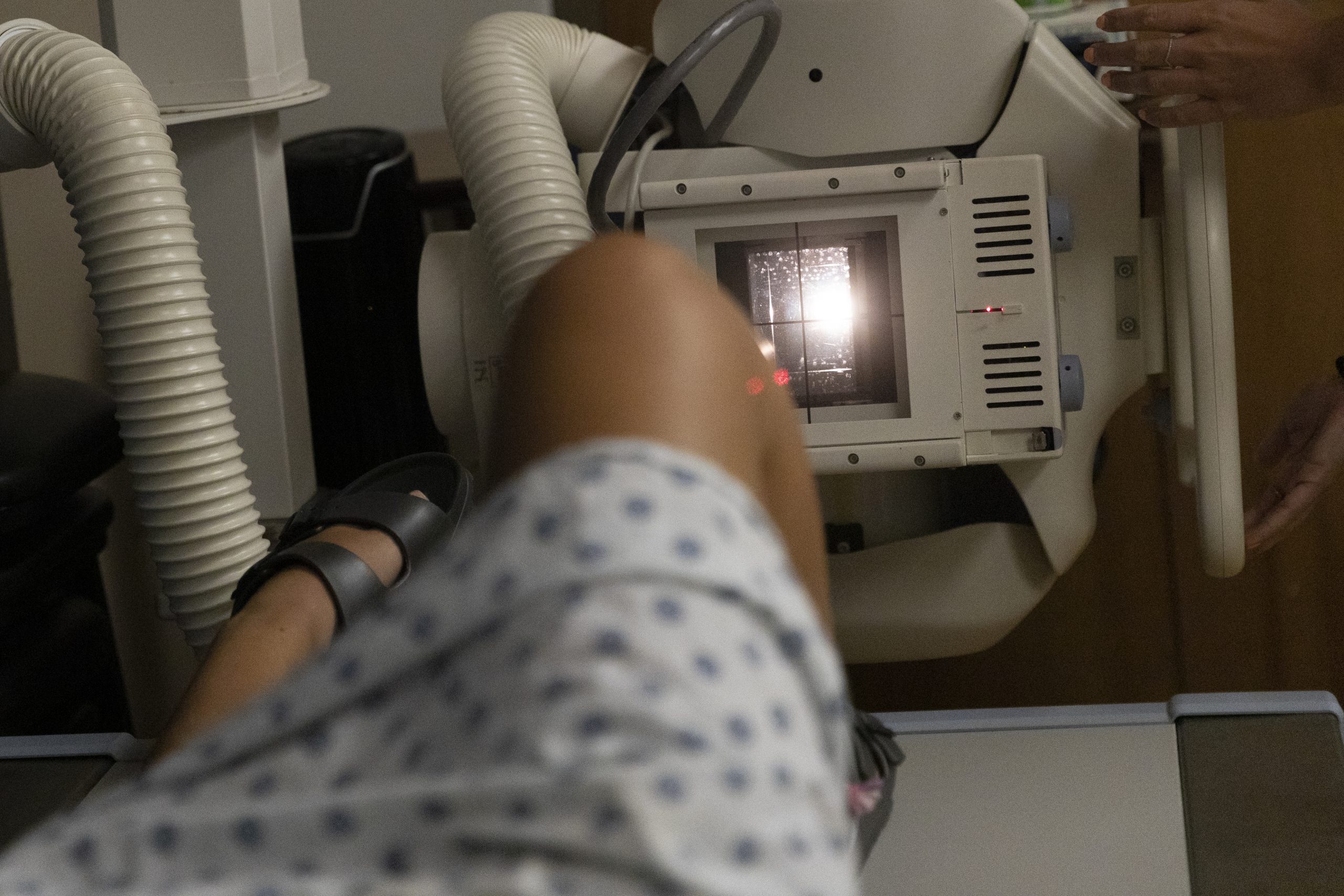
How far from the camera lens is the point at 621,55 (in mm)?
1328

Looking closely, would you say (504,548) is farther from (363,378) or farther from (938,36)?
(363,378)

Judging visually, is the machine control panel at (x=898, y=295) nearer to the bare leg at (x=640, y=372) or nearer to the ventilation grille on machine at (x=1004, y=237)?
the ventilation grille on machine at (x=1004, y=237)

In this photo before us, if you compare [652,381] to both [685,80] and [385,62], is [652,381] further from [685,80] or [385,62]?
[385,62]

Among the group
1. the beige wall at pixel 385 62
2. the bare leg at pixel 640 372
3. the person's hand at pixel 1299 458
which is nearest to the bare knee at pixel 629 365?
the bare leg at pixel 640 372

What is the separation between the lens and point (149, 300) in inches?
45.3

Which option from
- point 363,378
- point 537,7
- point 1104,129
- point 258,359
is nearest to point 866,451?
point 1104,129

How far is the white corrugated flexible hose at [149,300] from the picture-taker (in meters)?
1.13

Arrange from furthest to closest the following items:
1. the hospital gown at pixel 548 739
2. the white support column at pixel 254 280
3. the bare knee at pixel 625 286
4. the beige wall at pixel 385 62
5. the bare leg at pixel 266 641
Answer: the beige wall at pixel 385 62
the white support column at pixel 254 280
the bare leg at pixel 266 641
the bare knee at pixel 625 286
the hospital gown at pixel 548 739

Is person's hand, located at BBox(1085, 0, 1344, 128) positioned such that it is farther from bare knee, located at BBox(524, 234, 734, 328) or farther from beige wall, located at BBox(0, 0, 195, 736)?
beige wall, located at BBox(0, 0, 195, 736)

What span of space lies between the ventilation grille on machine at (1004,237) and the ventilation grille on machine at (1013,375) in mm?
66

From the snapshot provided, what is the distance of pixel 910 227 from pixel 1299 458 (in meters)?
0.47

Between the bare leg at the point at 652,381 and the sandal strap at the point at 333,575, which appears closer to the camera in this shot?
the bare leg at the point at 652,381

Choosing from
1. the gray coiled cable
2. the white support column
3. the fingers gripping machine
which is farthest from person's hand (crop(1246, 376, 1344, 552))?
the white support column

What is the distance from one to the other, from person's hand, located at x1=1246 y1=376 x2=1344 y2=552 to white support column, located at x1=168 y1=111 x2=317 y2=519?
1002 mm
